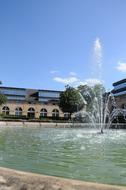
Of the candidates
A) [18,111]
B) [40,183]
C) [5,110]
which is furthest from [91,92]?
[40,183]

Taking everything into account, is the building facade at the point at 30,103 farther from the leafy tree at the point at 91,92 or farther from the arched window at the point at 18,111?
the leafy tree at the point at 91,92

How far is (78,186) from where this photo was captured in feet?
10.4

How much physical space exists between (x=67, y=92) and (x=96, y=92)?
5.97 metres

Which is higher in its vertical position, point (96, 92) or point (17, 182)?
point (96, 92)

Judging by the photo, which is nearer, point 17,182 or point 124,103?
point 17,182

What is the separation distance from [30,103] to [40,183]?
88.3 m

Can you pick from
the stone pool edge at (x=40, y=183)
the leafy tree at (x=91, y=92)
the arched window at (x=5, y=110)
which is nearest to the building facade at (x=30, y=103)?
the arched window at (x=5, y=110)

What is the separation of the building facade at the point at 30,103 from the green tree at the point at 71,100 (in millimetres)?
13085

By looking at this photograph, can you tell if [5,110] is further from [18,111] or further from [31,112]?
[31,112]

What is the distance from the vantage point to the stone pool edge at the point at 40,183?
3141 millimetres

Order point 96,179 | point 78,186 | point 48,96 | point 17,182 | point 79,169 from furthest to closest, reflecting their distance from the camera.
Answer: point 48,96
point 79,169
point 96,179
point 17,182
point 78,186

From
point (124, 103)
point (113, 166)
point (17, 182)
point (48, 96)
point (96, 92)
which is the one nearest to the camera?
point (17, 182)

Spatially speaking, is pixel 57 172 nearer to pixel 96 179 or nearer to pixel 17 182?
pixel 96 179

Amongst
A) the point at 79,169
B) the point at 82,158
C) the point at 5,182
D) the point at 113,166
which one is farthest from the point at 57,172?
the point at 5,182
